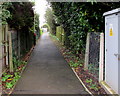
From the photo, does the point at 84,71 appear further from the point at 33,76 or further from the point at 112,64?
the point at 112,64

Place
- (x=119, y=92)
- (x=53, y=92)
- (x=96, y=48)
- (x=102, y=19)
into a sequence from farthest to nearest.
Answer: (x=102, y=19)
(x=96, y=48)
(x=53, y=92)
(x=119, y=92)

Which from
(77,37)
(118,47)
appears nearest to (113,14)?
(118,47)

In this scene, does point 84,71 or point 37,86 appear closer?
point 37,86

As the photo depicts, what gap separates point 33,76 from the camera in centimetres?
681

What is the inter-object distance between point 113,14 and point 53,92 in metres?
2.63

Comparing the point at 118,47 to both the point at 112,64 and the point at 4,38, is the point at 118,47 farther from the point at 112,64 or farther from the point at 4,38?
the point at 4,38

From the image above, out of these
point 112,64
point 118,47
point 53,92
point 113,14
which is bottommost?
point 53,92

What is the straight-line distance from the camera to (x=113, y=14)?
454 cm

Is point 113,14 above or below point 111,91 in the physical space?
above

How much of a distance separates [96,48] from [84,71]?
4.39 feet

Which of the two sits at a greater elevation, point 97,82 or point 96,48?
point 96,48

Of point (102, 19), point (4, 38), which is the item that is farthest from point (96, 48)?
point (4, 38)

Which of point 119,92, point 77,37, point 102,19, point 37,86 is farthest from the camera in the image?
point 77,37

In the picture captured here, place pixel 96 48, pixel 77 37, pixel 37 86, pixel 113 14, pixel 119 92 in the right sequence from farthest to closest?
pixel 77 37 < pixel 96 48 < pixel 37 86 < pixel 113 14 < pixel 119 92
